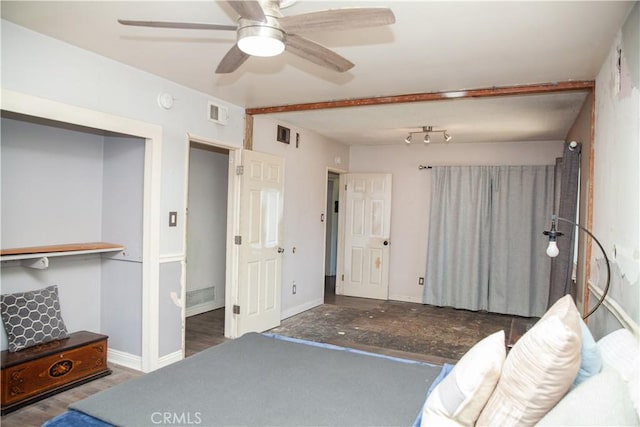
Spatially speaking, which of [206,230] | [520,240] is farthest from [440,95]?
[206,230]

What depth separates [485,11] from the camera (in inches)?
84.0

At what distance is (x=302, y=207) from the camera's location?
554cm

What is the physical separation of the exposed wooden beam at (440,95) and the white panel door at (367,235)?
8.74ft

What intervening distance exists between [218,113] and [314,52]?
7.06 feet

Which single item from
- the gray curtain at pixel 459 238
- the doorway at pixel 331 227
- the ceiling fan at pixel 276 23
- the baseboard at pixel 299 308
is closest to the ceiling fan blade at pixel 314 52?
the ceiling fan at pixel 276 23

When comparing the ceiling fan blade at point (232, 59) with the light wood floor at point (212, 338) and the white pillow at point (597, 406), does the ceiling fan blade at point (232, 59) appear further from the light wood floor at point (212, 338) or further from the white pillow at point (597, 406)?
the light wood floor at point (212, 338)

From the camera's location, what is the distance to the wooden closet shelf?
2.85 metres

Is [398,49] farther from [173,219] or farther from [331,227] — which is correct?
[331,227]

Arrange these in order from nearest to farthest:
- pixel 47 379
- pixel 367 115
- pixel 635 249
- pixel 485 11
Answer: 1. pixel 635 249
2. pixel 485 11
3. pixel 47 379
4. pixel 367 115

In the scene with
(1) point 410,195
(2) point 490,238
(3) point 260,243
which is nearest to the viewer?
(3) point 260,243

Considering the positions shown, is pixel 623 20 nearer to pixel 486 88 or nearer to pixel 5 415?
pixel 486 88

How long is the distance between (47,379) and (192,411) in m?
1.93

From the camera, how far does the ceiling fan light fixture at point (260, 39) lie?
1797mm

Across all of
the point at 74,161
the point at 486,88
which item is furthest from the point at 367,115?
the point at 74,161
